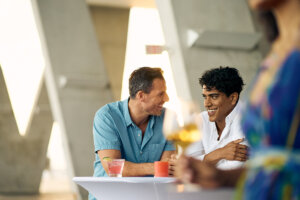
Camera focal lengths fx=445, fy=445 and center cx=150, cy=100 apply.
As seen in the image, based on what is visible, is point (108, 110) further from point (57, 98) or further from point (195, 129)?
point (57, 98)

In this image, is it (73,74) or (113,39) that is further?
(113,39)

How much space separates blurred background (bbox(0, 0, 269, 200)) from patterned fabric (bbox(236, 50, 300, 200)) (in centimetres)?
87

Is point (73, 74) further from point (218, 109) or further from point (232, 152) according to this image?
point (232, 152)

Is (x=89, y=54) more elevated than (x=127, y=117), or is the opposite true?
(x=89, y=54)

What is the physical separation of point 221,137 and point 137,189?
713mm

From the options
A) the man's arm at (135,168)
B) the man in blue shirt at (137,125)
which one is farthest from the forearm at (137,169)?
the man in blue shirt at (137,125)

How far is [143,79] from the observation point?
9.78ft

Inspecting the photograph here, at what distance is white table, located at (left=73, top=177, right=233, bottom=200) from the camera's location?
1.98 metres

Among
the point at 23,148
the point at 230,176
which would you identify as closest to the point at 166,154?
the point at 230,176

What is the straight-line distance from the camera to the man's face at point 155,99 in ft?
9.51

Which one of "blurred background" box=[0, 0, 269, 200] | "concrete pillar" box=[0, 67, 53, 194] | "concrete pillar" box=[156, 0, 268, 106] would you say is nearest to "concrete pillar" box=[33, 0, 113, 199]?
"blurred background" box=[0, 0, 269, 200]

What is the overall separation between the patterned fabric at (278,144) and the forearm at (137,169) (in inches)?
64.0

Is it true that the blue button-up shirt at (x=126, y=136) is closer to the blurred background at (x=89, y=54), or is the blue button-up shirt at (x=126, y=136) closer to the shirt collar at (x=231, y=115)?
the shirt collar at (x=231, y=115)

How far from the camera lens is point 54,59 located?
6762 mm
